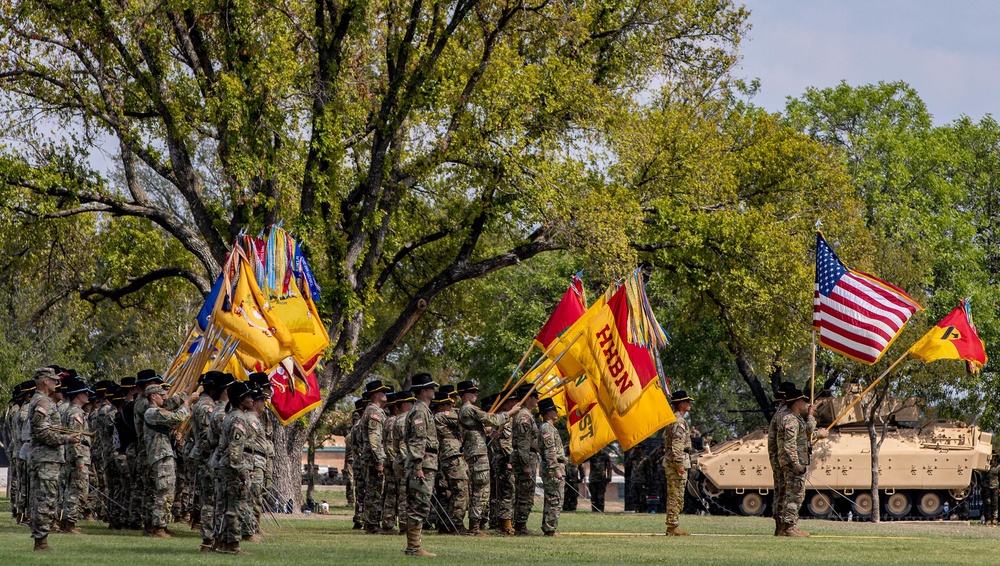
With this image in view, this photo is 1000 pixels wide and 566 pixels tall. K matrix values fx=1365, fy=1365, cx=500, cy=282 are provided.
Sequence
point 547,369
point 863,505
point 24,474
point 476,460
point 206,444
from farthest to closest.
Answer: point 863,505 < point 24,474 < point 547,369 < point 476,460 < point 206,444

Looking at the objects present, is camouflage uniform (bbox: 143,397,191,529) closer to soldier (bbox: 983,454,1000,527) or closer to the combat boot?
the combat boot

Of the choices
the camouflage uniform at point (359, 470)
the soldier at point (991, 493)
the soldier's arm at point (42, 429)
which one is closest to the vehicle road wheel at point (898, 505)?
the soldier at point (991, 493)

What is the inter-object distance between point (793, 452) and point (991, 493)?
13772 millimetres

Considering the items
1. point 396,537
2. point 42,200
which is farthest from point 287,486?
point 396,537

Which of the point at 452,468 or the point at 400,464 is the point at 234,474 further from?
the point at 452,468

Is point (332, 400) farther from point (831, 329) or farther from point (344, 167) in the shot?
point (831, 329)

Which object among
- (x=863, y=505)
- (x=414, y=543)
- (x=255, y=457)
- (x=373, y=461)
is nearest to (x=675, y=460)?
(x=373, y=461)

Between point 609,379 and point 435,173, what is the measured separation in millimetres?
12863

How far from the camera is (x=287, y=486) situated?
86.5ft

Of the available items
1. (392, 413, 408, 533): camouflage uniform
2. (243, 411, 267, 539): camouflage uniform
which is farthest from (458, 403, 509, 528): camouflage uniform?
(243, 411, 267, 539): camouflage uniform

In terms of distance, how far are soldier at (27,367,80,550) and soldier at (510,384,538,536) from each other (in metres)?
5.96

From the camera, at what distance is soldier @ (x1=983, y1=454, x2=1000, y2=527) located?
29.2 meters

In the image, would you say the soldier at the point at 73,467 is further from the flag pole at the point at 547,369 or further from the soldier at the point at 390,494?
the flag pole at the point at 547,369

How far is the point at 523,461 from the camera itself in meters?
17.9
